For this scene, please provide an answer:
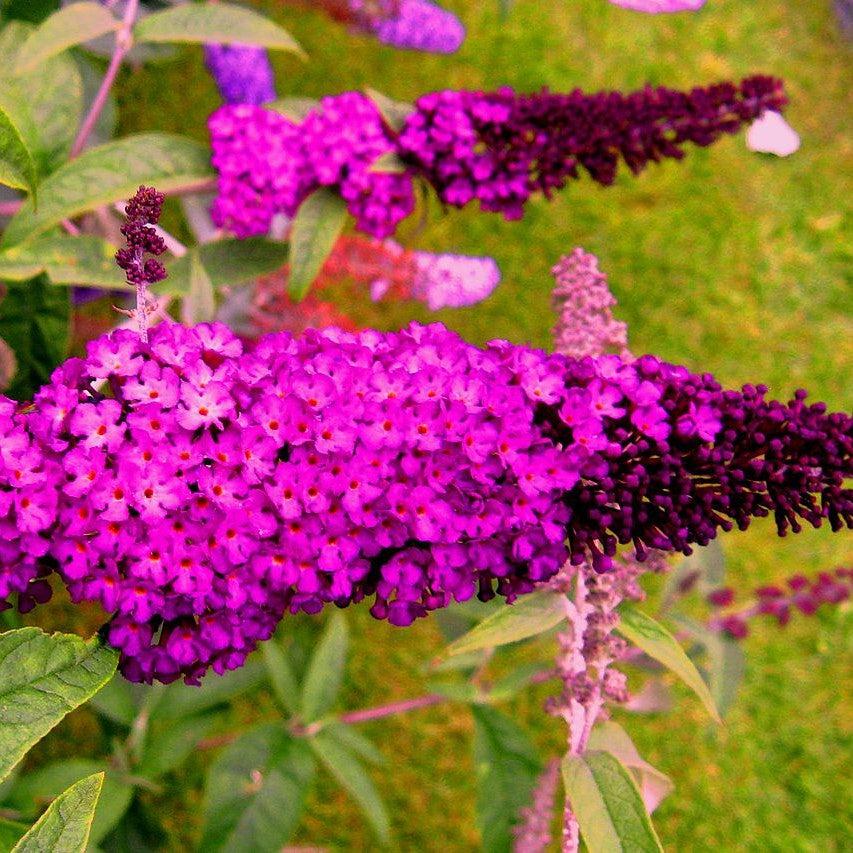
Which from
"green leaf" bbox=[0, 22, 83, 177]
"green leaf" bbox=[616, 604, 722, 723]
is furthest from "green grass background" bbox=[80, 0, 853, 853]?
"green leaf" bbox=[616, 604, 722, 723]

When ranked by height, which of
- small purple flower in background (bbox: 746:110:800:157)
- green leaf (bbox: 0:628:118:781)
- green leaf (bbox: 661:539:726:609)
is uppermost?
small purple flower in background (bbox: 746:110:800:157)

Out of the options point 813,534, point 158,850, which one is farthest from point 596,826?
point 813,534

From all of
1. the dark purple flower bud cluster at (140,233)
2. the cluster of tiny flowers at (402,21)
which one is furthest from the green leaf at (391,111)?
the cluster of tiny flowers at (402,21)

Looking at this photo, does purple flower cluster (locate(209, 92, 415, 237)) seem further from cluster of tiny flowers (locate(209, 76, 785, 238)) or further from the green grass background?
the green grass background

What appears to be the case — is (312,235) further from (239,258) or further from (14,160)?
(14,160)

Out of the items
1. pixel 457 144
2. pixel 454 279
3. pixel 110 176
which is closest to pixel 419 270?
pixel 454 279

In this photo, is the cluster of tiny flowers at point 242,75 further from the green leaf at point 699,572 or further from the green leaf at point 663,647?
the green leaf at point 663,647

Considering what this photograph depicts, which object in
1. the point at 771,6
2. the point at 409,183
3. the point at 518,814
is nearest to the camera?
the point at 409,183

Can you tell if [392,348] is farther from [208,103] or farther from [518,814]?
[208,103]
